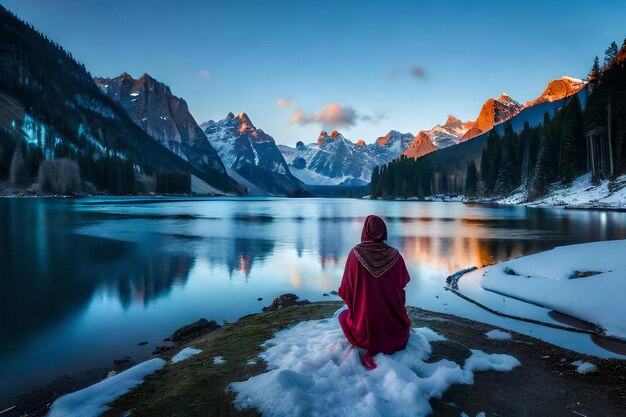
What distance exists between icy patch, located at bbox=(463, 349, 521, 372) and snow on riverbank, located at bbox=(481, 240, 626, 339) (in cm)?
485

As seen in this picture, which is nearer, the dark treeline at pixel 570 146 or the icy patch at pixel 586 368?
the icy patch at pixel 586 368

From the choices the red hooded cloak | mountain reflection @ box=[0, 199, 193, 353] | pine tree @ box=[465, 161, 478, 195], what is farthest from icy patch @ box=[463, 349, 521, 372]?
pine tree @ box=[465, 161, 478, 195]

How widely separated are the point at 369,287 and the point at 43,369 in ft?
28.1

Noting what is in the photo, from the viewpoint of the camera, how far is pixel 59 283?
17.8 metres

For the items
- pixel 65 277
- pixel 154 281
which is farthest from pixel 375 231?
pixel 65 277

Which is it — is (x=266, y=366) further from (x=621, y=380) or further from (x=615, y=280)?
(x=615, y=280)

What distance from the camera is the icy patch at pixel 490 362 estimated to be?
689cm

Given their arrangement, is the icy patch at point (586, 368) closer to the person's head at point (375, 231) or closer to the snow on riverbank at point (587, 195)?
the person's head at point (375, 231)

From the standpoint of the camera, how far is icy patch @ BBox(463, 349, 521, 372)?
6891 mm

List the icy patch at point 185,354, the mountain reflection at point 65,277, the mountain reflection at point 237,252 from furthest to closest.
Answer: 1. the mountain reflection at point 237,252
2. the mountain reflection at point 65,277
3. the icy patch at point 185,354

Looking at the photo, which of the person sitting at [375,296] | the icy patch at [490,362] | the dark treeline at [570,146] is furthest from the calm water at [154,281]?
the dark treeline at [570,146]

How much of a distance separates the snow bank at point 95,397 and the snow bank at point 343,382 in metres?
2.08

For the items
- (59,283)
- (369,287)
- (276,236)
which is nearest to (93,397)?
(369,287)

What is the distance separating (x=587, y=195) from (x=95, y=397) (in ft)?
279
